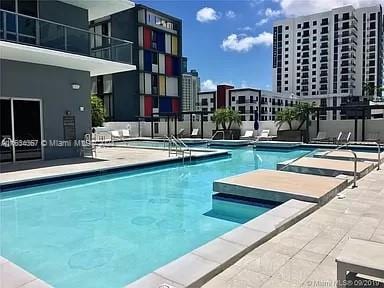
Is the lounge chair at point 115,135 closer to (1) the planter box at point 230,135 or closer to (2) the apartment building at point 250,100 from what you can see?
(1) the planter box at point 230,135

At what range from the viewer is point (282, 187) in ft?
21.6

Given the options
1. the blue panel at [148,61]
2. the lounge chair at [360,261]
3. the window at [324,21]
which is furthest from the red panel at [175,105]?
the window at [324,21]

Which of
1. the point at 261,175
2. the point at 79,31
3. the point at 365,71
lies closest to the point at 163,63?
the point at 79,31

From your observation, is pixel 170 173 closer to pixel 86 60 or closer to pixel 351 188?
pixel 86 60

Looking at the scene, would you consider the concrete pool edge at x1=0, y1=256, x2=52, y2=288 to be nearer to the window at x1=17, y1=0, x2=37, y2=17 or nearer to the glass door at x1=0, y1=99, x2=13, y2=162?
the glass door at x1=0, y1=99, x2=13, y2=162

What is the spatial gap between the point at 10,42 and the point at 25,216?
542 centimetres

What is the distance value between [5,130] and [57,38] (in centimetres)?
336

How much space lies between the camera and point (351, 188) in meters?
6.98

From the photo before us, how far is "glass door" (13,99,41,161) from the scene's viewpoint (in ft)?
36.0

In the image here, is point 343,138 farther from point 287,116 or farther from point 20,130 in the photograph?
point 20,130

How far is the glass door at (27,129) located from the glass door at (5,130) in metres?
0.20

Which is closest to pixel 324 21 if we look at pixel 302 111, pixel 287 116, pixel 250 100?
pixel 250 100

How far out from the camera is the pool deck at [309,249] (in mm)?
3010

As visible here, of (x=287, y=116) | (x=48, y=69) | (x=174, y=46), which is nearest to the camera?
(x=48, y=69)
